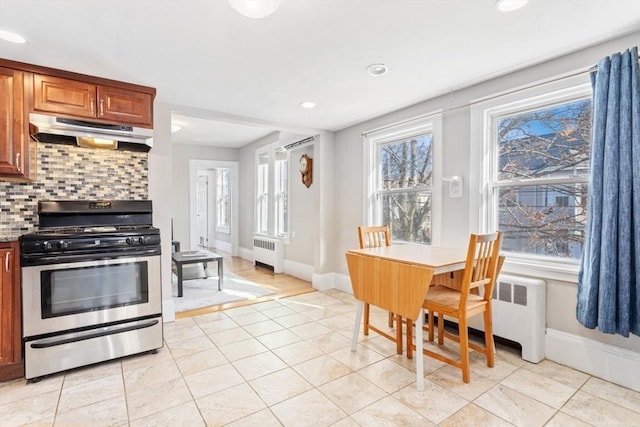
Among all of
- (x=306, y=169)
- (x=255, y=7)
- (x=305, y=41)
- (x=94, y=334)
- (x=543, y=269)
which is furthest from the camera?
(x=306, y=169)

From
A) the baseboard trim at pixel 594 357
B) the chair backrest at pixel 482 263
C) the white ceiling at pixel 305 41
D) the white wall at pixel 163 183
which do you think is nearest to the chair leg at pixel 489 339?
the chair backrest at pixel 482 263

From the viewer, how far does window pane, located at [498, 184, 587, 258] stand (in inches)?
94.3

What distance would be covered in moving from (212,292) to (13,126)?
2718 millimetres

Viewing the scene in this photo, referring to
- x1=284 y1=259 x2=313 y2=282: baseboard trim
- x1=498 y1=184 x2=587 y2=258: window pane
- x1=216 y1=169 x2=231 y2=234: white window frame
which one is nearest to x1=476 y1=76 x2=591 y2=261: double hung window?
x1=498 y1=184 x2=587 y2=258: window pane

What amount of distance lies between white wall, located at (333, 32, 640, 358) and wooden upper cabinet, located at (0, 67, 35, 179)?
3.19 meters

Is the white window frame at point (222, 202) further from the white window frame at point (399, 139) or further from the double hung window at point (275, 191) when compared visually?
the white window frame at point (399, 139)

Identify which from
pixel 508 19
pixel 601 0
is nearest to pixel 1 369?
pixel 508 19

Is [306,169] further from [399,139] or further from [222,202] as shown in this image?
[222,202]

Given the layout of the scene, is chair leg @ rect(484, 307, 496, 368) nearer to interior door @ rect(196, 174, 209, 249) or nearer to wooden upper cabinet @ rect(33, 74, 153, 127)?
wooden upper cabinet @ rect(33, 74, 153, 127)

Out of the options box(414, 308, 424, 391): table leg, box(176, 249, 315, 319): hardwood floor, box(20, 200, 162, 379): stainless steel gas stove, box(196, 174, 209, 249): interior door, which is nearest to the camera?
box(414, 308, 424, 391): table leg

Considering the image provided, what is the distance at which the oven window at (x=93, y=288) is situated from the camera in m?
2.21

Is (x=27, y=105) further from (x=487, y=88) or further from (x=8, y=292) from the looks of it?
(x=487, y=88)

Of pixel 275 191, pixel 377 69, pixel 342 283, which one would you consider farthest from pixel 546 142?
pixel 275 191

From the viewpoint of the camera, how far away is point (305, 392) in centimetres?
203
